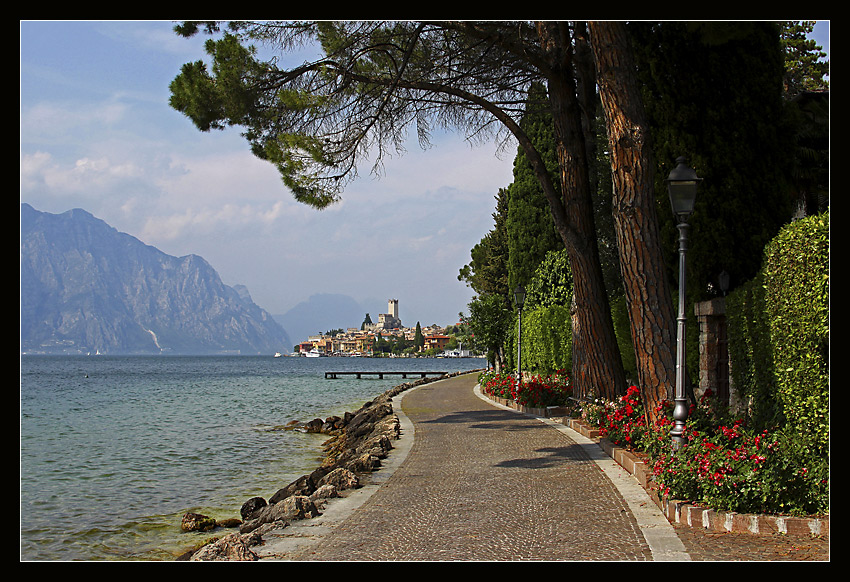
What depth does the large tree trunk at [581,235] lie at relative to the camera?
470 inches

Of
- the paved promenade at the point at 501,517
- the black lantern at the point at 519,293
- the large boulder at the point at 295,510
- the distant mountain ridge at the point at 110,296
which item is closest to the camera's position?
the paved promenade at the point at 501,517

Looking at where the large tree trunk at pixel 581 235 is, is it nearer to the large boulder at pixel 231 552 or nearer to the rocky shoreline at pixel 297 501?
the rocky shoreline at pixel 297 501

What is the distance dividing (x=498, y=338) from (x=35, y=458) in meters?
16.5

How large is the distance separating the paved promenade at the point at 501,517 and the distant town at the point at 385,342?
4370 inches

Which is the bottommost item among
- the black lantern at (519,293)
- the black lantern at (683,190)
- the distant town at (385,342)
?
the distant town at (385,342)

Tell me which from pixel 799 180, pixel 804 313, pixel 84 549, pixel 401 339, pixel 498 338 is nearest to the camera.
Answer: pixel 804 313

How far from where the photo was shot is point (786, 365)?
6.37 metres

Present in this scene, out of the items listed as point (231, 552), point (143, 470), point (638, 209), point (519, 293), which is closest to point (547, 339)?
point (519, 293)

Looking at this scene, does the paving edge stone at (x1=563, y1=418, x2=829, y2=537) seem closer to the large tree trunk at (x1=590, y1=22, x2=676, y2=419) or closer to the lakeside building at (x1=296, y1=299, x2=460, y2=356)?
the large tree trunk at (x1=590, y1=22, x2=676, y2=419)

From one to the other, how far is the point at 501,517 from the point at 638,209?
451 centimetres

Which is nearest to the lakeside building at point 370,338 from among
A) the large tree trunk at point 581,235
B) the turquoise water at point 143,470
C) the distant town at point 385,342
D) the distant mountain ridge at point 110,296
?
the distant town at point 385,342

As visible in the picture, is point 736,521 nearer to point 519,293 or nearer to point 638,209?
point 638,209
